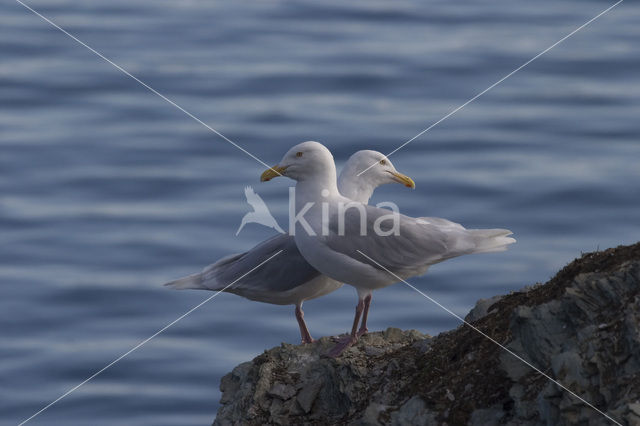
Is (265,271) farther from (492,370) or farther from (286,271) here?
(492,370)

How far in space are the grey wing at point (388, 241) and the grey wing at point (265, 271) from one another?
0.65 meters

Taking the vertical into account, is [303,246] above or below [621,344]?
above

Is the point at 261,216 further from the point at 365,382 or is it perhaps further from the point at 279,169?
the point at 365,382

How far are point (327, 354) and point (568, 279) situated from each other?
191 centimetres

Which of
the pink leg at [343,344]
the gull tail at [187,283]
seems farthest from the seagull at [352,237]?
the gull tail at [187,283]

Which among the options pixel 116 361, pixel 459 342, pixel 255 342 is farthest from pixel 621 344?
pixel 116 361

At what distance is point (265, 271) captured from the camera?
9.98 meters

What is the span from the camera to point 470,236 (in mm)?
9797

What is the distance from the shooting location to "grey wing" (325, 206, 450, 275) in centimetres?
931

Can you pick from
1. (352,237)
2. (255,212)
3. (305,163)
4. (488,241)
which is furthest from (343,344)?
(255,212)

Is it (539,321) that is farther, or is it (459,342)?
(459,342)

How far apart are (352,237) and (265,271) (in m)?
0.98

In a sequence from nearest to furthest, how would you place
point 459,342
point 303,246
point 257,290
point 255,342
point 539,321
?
point 539,321, point 459,342, point 303,246, point 257,290, point 255,342

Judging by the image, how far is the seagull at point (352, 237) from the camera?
927 cm
